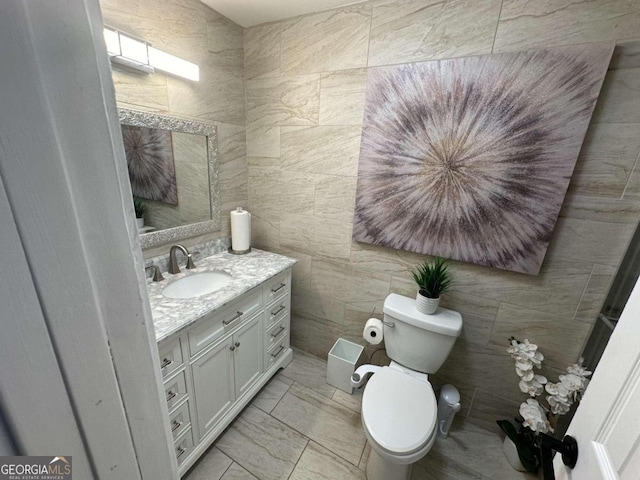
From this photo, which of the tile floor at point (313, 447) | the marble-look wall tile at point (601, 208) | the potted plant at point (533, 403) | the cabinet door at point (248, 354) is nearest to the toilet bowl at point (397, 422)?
the tile floor at point (313, 447)

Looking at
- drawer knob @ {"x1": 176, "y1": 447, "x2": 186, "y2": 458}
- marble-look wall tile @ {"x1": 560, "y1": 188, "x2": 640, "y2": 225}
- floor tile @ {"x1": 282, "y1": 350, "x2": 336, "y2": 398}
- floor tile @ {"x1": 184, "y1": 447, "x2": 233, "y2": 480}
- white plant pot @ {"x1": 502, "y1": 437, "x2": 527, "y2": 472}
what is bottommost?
floor tile @ {"x1": 184, "y1": 447, "x2": 233, "y2": 480}

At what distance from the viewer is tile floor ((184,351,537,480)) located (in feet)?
4.42

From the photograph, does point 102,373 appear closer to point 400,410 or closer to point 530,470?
point 400,410

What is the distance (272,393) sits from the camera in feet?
5.82

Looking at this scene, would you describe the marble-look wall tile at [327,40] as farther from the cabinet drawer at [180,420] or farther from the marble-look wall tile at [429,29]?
the cabinet drawer at [180,420]

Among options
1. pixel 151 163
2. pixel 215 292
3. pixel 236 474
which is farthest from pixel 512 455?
pixel 151 163

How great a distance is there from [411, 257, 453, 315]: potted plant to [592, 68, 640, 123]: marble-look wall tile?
89cm

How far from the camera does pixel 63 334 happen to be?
0.95 ft

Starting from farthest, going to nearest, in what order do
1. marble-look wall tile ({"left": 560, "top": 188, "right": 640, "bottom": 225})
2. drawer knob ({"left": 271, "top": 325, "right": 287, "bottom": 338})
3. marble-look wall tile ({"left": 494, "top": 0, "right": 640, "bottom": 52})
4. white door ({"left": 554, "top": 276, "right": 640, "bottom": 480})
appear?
drawer knob ({"left": 271, "top": 325, "right": 287, "bottom": 338}), marble-look wall tile ({"left": 560, "top": 188, "right": 640, "bottom": 225}), marble-look wall tile ({"left": 494, "top": 0, "right": 640, "bottom": 52}), white door ({"left": 554, "top": 276, "right": 640, "bottom": 480})

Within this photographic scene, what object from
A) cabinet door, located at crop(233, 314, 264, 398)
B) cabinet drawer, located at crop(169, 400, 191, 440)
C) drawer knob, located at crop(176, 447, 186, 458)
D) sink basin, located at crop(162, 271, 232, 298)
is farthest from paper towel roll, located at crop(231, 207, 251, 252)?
drawer knob, located at crop(176, 447, 186, 458)

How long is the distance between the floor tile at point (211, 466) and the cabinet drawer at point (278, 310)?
700 mm

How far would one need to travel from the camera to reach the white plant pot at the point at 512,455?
1.39 metres

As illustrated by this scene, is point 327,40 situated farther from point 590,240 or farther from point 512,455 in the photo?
point 512,455

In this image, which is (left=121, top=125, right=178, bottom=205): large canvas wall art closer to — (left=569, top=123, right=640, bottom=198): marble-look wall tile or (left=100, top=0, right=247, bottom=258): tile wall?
(left=100, top=0, right=247, bottom=258): tile wall
